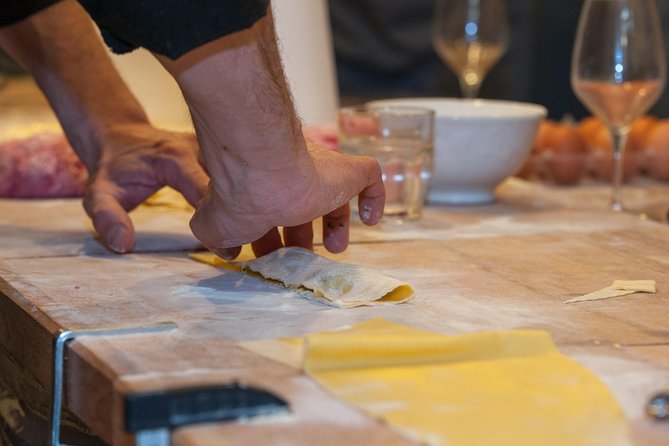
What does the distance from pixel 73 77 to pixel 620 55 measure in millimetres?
699

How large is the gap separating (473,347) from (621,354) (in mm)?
113

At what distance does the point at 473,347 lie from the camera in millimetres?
744

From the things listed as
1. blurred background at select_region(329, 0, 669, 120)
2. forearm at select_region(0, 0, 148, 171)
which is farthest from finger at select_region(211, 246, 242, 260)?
blurred background at select_region(329, 0, 669, 120)

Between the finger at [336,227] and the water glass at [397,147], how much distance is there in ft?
0.96

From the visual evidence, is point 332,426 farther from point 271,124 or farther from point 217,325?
point 271,124

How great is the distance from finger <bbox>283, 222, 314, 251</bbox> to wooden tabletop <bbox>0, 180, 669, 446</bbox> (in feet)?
0.21

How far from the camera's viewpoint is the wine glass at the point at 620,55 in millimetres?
1369

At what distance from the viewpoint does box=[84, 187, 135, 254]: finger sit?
3.65ft

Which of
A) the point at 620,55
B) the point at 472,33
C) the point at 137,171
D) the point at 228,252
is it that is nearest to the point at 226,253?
the point at 228,252

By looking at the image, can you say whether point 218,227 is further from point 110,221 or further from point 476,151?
point 476,151

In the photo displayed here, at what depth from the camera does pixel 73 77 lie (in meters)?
1.33

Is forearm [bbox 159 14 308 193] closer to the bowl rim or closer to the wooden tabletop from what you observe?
the wooden tabletop

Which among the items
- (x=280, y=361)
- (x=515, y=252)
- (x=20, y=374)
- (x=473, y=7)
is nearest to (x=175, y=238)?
(x=20, y=374)

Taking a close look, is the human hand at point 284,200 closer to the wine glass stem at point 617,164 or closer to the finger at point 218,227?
the finger at point 218,227
